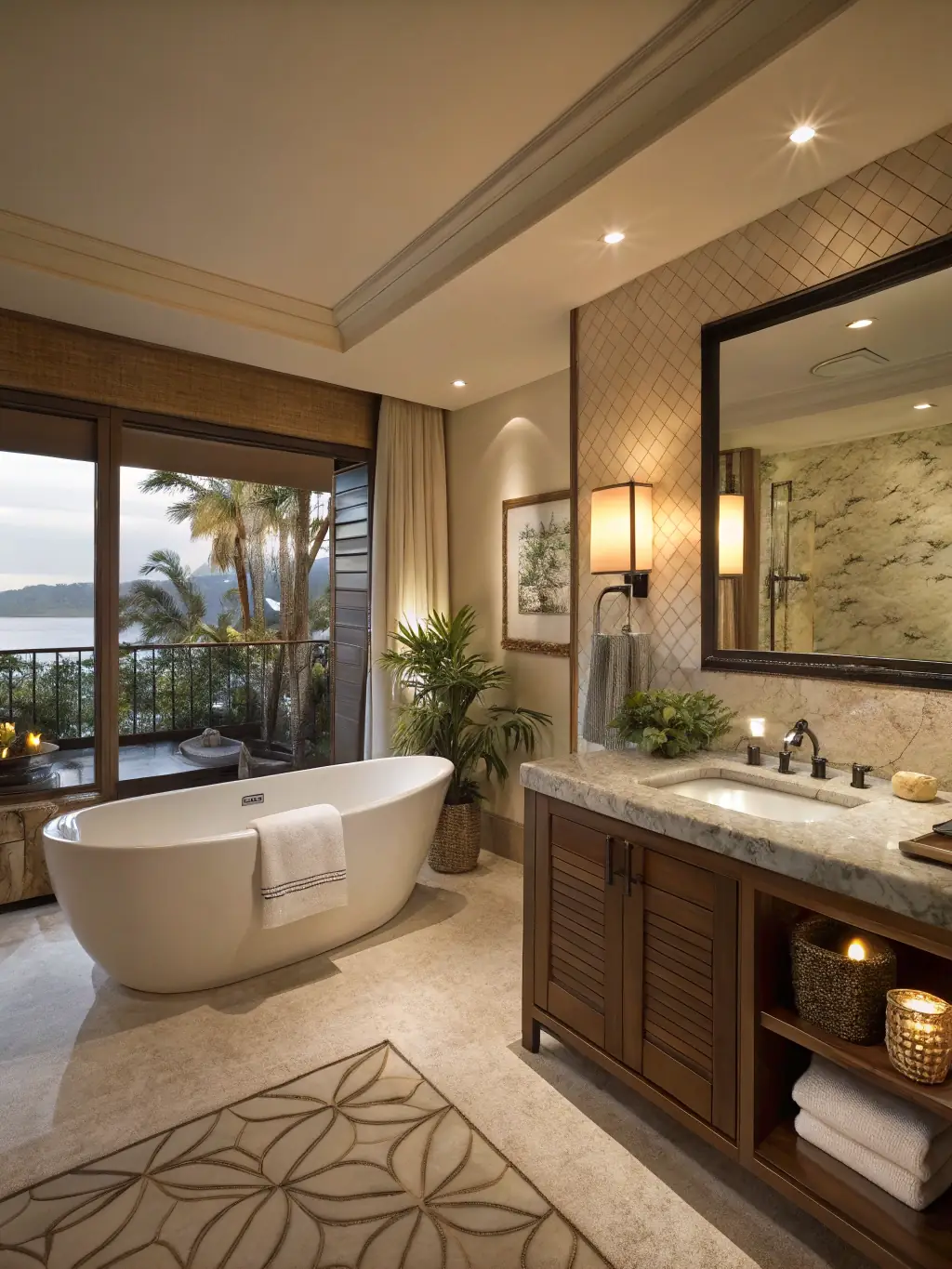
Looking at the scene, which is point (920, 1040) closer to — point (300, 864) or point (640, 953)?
point (640, 953)

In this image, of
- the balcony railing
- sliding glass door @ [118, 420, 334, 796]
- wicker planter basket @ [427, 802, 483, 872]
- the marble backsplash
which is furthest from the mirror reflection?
the balcony railing

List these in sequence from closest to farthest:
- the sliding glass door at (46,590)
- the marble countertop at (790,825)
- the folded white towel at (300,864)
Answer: the marble countertop at (790,825) < the folded white towel at (300,864) < the sliding glass door at (46,590)

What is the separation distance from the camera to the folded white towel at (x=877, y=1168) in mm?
1417

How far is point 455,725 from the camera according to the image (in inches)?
152

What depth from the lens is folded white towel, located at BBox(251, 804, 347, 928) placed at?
2.53 m

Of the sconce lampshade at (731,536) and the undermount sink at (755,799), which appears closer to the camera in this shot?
the undermount sink at (755,799)

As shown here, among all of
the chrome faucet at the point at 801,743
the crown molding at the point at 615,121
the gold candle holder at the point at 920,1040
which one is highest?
the crown molding at the point at 615,121

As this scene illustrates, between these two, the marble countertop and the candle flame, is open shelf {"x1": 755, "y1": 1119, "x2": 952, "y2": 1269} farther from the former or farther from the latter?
the marble countertop

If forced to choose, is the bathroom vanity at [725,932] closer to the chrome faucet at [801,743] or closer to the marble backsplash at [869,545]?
the chrome faucet at [801,743]

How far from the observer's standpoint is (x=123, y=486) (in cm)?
376

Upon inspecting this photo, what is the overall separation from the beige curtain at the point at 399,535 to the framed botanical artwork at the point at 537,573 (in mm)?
576

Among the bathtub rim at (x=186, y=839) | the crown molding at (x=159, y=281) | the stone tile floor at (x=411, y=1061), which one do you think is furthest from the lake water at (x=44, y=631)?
the crown molding at (x=159, y=281)

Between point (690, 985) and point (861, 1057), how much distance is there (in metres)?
0.39

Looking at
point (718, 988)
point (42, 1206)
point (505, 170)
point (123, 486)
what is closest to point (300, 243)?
point (505, 170)
